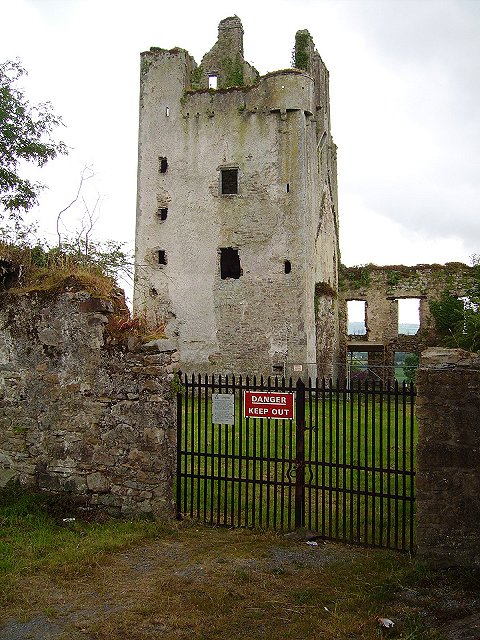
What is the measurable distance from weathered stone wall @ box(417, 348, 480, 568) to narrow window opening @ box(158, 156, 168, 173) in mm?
21100

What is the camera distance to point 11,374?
29.1 feet

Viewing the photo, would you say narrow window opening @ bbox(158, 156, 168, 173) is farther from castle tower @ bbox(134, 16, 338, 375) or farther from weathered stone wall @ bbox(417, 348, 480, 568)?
weathered stone wall @ bbox(417, 348, 480, 568)

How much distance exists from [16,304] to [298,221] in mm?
16649

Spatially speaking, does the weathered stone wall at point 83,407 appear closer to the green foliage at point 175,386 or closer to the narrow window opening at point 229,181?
the green foliage at point 175,386

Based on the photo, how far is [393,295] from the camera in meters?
31.2

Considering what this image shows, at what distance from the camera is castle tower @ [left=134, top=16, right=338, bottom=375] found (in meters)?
24.4

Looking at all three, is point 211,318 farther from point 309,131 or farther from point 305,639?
point 305,639

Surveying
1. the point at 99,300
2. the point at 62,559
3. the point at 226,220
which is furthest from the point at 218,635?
the point at 226,220

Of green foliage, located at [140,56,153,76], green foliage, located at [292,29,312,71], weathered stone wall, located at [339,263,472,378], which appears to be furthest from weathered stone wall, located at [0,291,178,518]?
weathered stone wall, located at [339,263,472,378]

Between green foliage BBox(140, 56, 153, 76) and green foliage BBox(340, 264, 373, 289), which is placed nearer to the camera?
green foliage BBox(140, 56, 153, 76)

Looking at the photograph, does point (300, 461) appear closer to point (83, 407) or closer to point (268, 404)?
point (268, 404)

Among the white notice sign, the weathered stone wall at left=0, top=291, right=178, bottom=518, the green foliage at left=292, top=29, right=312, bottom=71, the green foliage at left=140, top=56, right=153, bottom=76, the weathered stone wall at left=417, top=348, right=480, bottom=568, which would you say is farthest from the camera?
the green foliage at left=140, top=56, right=153, bottom=76

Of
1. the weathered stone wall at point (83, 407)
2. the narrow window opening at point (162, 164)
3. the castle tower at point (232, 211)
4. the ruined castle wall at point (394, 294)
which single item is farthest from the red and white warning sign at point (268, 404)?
the ruined castle wall at point (394, 294)

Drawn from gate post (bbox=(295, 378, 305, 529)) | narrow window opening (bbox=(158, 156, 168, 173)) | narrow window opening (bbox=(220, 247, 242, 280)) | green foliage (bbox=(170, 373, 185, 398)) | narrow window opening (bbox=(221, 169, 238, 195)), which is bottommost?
gate post (bbox=(295, 378, 305, 529))
